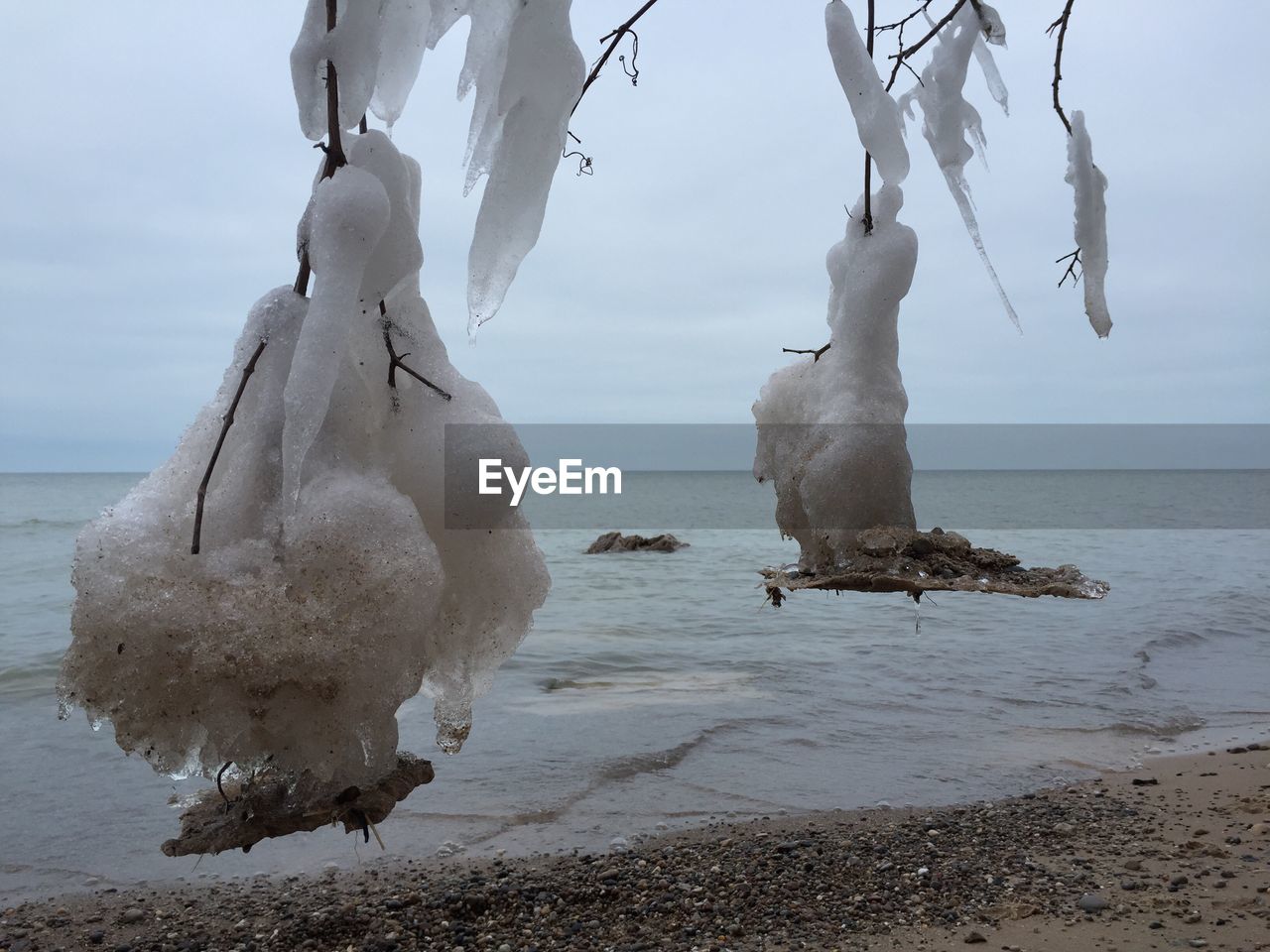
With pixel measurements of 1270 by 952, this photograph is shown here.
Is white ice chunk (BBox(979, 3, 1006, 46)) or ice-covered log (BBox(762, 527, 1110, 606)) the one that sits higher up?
white ice chunk (BBox(979, 3, 1006, 46))

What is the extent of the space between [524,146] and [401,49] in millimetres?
263

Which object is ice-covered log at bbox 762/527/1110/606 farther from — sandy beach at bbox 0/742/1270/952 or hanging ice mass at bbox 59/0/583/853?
sandy beach at bbox 0/742/1270/952

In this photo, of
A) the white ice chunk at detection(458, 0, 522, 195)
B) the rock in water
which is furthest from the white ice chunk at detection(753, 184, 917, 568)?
the rock in water

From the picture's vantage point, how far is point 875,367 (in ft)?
7.88

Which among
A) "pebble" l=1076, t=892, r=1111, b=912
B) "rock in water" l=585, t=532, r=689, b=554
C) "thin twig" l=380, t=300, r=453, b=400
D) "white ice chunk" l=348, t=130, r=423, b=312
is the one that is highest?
"white ice chunk" l=348, t=130, r=423, b=312

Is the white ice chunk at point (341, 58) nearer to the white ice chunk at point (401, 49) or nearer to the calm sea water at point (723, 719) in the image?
the white ice chunk at point (401, 49)

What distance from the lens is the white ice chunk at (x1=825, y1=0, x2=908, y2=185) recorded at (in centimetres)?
205

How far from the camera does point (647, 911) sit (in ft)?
12.6

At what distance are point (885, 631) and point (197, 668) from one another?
983cm

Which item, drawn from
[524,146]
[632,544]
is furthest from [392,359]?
[632,544]

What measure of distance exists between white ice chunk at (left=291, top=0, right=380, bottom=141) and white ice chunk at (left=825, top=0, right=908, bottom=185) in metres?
1.03

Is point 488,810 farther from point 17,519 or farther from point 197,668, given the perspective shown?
point 17,519

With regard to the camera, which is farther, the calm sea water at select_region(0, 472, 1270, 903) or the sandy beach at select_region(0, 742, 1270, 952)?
the calm sea water at select_region(0, 472, 1270, 903)

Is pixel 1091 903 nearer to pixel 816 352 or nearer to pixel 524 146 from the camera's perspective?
pixel 816 352
